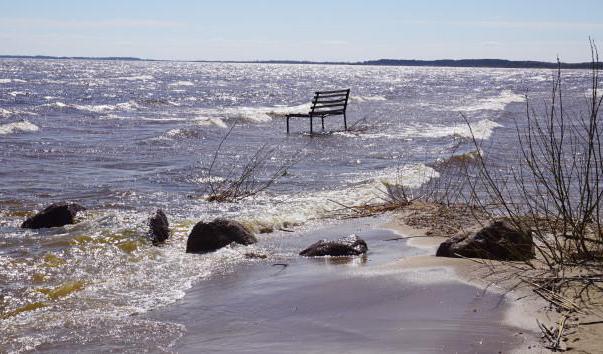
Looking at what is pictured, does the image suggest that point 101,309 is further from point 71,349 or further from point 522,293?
point 522,293

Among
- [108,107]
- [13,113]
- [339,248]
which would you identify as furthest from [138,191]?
[108,107]

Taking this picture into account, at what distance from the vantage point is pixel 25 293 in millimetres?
6699

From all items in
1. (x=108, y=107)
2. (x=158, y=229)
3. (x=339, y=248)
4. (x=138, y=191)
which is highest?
(x=339, y=248)

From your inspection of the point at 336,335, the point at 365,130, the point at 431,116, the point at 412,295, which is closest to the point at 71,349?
the point at 336,335

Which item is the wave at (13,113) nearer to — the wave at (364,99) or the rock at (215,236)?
the wave at (364,99)

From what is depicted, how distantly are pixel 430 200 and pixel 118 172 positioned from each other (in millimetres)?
6916

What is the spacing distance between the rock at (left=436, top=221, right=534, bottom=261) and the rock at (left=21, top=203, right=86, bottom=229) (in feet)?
17.1

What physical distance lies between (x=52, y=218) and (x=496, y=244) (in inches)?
227

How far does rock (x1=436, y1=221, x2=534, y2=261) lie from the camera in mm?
6539

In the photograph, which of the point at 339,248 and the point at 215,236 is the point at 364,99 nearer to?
the point at 215,236

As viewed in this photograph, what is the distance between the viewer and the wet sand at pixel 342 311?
4727 millimetres

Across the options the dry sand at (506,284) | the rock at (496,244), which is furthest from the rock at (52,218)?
the rock at (496,244)

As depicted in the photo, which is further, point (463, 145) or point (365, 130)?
point (365, 130)

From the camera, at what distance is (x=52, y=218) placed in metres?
9.66
